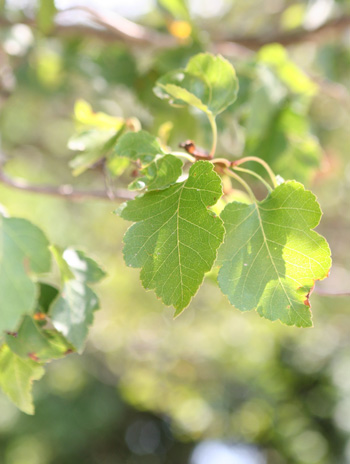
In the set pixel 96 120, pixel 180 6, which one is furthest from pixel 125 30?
pixel 96 120

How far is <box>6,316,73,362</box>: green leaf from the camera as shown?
0.65 meters

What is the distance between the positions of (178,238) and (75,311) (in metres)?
0.20

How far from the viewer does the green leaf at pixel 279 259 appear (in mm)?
554

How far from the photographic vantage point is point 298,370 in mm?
3719

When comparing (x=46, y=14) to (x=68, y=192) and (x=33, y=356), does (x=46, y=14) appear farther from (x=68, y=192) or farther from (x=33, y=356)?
(x=33, y=356)

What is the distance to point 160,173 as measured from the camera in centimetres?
59

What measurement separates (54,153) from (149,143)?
2636mm

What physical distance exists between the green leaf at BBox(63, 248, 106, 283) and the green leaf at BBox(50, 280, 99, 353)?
11mm

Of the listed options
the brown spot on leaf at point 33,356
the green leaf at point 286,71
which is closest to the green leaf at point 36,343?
the brown spot on leaf at point 33,356

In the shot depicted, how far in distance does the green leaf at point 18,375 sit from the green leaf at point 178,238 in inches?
8.9

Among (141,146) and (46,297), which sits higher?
(141,146)

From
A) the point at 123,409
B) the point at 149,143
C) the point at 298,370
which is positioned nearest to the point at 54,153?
the point at 298,370

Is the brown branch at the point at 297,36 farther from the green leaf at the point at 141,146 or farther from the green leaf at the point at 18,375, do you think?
the green leaf at the point at 18,375

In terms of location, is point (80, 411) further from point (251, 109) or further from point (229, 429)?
point (251, 109)
